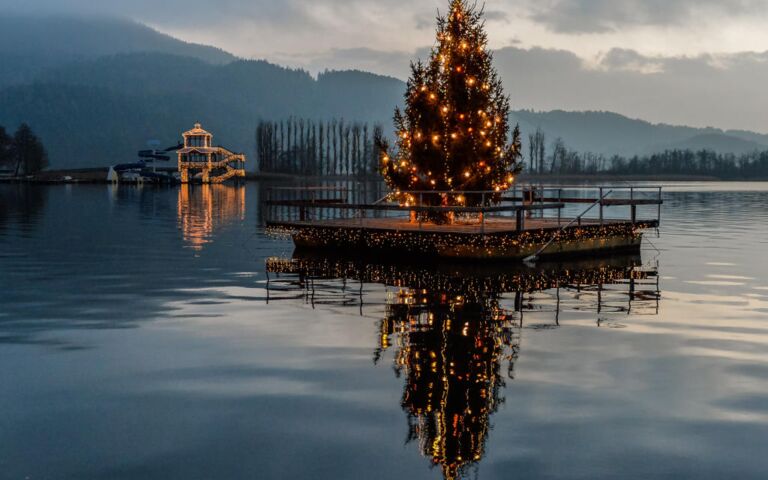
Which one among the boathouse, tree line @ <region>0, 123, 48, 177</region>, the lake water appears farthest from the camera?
tree line @ <region>0, 123, 48, 177</region>

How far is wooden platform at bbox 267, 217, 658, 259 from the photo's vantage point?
86.8ft

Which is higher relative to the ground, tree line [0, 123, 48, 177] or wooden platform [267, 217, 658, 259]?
tree line [0, 123, 48, 177]

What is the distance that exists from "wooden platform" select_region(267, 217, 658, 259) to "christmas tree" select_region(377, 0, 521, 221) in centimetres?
165

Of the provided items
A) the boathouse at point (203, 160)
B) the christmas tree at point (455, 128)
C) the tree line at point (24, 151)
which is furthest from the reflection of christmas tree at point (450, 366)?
the tree line at point (24, 151)

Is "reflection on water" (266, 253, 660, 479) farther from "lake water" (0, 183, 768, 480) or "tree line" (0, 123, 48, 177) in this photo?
"tree line" (0, 123, 48, 177)

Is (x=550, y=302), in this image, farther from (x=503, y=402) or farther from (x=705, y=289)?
(x=503, y=402)

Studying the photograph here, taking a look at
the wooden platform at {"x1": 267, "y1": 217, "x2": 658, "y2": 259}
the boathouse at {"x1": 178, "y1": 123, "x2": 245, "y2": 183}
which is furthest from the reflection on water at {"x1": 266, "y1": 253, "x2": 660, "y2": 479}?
the boathouse at {"x1": 178, "y1": 123, "x2": 245, "y2": 183}

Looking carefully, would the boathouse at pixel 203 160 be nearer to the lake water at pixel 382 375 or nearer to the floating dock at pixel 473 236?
the floating dock at pixel 473 236

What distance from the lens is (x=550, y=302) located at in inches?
723

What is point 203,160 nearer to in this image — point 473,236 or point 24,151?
point 24,151

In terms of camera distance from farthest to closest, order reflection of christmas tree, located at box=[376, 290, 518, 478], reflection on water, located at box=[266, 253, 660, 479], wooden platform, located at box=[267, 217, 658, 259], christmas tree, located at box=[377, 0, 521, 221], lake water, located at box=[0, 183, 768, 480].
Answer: christmas tree, located at box=[377, 0, 521, 221] < wooden platform, located at box=[267, 217, 658, 259] < reflection on water, located at box=[266, 253, 660, 479] < reflection of christmas tree, located at box=[376, 290, 518, 478] < lake water, located at box=[0, 183, 768, 480]

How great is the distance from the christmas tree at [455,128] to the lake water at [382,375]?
874 centimetres

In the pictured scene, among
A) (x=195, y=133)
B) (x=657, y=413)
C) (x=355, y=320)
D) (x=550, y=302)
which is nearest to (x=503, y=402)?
(x=657, y=413)

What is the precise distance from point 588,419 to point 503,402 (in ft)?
3.44
